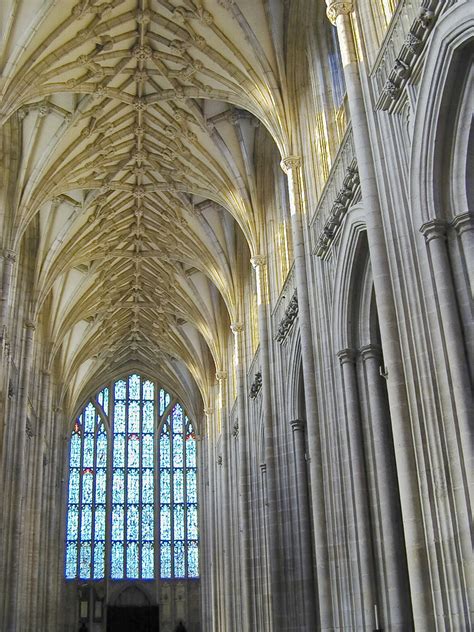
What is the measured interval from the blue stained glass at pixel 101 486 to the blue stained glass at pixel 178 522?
375cm

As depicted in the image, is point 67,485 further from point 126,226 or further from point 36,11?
point 36,11

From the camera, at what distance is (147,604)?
3888 centimetres

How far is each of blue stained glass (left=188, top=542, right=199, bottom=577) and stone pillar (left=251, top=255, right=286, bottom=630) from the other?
2048 cm

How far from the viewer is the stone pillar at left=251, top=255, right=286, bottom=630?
19219mm

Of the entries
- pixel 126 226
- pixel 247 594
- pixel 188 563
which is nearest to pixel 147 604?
pixel 188 563

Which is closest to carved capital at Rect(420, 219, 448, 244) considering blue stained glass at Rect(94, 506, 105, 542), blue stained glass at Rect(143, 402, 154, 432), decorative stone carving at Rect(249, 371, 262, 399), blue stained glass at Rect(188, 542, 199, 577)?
decorative stone carving at Rect(249, 371, 262, 399)

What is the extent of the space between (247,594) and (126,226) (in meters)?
14.0

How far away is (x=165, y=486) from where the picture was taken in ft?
136

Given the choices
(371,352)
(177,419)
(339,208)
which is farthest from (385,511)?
(177,419)

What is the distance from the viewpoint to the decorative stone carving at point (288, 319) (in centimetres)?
1911

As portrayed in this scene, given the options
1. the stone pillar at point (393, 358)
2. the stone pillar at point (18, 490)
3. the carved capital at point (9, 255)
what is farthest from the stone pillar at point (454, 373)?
the stone pillar at point (18, 490)

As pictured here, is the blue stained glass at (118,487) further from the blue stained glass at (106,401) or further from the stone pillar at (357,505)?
the stone pillar at (357,505)

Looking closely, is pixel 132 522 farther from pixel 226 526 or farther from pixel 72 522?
pixel 226 526

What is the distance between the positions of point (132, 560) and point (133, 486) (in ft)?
12.2
